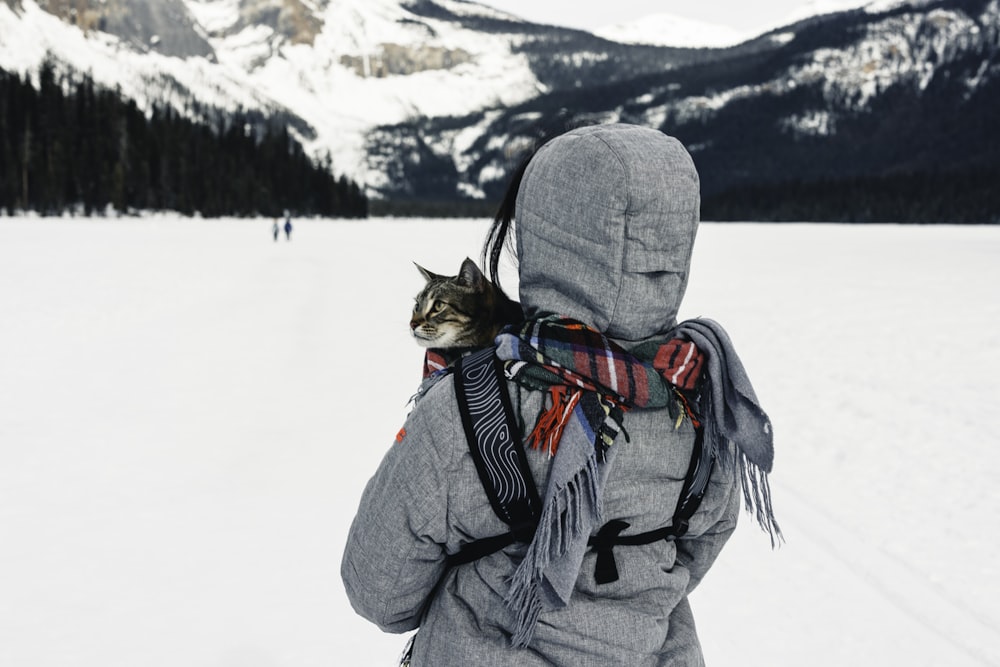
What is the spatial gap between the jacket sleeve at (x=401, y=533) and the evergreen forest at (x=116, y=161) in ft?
189

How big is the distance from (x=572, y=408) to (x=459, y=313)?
0.60m

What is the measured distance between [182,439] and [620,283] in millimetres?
5945

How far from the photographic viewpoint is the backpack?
4.02ft

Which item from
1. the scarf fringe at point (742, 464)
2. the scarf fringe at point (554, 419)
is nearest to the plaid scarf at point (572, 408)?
the scarf fringe at point (554, 419)

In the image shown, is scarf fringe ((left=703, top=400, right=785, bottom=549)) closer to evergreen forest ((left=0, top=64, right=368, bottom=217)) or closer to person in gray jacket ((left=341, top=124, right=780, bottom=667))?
person in gray jacket ((left=341, top=124, right=780, bottom=667))

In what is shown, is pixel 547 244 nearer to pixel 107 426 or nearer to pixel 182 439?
pixel 182 439

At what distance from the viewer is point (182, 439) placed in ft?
20.3

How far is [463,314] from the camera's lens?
1749 millimetres

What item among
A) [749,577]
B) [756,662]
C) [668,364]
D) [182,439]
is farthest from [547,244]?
[182,439]

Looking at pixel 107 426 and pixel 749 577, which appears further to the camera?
pixel 107 426

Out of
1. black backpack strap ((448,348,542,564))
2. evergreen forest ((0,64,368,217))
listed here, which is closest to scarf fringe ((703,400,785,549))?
black backpack strap ((448,348,542,564))

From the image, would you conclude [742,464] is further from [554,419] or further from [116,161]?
[116,161]

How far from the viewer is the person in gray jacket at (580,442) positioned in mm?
1230

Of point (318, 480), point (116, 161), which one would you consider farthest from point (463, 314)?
point (116, 161)
